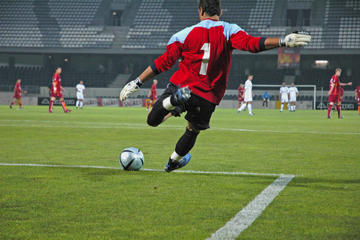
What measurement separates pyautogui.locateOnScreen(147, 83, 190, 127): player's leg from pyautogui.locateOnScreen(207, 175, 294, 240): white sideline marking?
118 centimetres

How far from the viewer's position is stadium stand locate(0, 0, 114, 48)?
4738cm

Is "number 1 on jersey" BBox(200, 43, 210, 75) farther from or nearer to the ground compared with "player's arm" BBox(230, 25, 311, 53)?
nearer to the ground

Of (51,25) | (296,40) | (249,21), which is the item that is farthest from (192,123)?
(51,25)

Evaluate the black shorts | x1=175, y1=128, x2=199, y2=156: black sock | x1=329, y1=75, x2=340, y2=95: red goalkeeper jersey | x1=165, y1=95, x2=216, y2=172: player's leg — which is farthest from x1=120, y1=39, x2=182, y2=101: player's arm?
x1=329, y1=75, x2=340, y2=95: red goalkeeper jersey

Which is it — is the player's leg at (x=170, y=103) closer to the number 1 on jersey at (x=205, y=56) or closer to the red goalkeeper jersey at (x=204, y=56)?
the red goalkeeper jersey at (x=204, y=56)

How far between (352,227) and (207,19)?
2656mm

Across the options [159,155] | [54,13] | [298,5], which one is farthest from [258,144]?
[54,13]

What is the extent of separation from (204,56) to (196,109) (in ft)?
1.86

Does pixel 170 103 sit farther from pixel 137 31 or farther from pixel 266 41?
pixel 137 31

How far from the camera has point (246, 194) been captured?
177 inches

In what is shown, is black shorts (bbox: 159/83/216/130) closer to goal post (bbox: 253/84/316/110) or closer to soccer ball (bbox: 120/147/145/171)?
soccer ball (bbox: 120/147/145/171)

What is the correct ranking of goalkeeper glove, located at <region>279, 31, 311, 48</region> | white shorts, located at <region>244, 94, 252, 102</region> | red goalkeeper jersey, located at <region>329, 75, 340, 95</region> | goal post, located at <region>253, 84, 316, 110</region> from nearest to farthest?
1. goalkeeper glove, located at <region>279, 31, 311, 48</region>
2. red goalkeeper jersey, located at <region>329, 75, 340, 95</region>
3. white shorts, located at <region>244, 94, 252, 102</region>
4. goal post, located at <region>253, 84, 316, 110</region>

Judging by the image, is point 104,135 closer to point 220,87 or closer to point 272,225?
point 220,87

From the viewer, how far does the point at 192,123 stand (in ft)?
17.9
